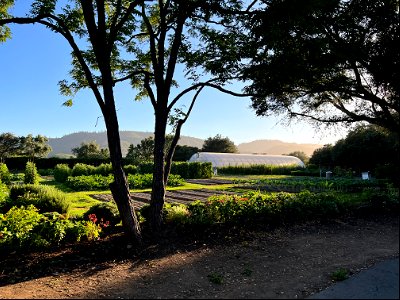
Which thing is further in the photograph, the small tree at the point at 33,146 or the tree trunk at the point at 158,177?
the small tree at the point at 33,146

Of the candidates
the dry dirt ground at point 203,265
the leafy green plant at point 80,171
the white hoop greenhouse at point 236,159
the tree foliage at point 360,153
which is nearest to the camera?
the dry dirt ground at point 203,265

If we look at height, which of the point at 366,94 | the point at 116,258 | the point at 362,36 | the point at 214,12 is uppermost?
the point at 214,12

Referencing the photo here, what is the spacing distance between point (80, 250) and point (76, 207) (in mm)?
5602

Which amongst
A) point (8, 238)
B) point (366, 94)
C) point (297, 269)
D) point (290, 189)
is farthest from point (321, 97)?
point (290, 189)

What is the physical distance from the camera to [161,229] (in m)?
7.05

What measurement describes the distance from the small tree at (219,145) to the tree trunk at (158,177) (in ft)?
204

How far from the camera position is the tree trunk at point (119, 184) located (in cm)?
620

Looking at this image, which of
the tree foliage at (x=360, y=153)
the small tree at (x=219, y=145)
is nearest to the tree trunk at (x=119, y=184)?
the tree foliage at (x=360, y=153)

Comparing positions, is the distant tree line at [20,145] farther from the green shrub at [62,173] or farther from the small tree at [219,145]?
the green shrub at [62,173]

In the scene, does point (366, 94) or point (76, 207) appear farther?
point (76, 207)

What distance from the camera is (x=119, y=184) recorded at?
621 centimetres

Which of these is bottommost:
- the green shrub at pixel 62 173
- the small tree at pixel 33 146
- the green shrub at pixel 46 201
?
the green shrub at pixel 46 201

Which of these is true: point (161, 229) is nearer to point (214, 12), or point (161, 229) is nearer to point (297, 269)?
point (297, 269)

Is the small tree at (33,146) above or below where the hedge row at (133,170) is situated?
above
